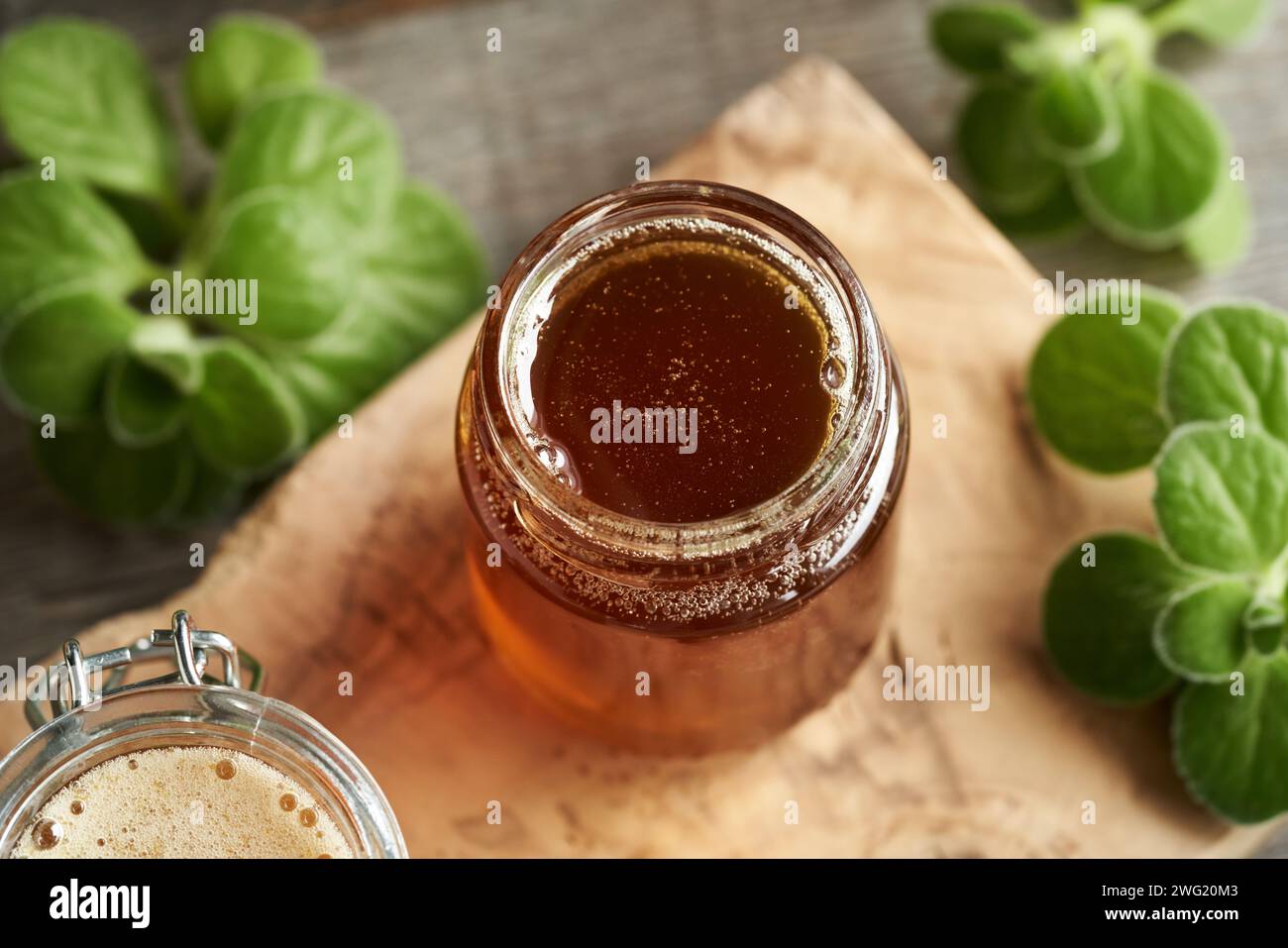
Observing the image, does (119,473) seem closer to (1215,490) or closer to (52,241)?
(52,241)

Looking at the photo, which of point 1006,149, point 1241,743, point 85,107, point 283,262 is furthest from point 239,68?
point 1241,743

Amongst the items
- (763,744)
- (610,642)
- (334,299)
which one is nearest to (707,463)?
(610,642)

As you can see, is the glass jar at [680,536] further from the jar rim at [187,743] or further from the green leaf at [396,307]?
the green leaf at [396,307]

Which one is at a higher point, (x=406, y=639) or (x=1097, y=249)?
(x=1097, y=249)

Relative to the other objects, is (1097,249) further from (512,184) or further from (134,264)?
(134,264)

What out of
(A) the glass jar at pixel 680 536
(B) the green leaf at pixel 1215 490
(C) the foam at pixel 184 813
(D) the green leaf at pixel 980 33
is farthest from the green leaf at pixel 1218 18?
(C) the foam at pixel 184 813

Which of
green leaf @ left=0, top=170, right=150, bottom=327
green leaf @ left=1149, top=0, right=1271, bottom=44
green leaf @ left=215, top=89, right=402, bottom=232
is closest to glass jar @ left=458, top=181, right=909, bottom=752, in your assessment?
green leaf @ left=215, top=89, right=402, bottom=232
